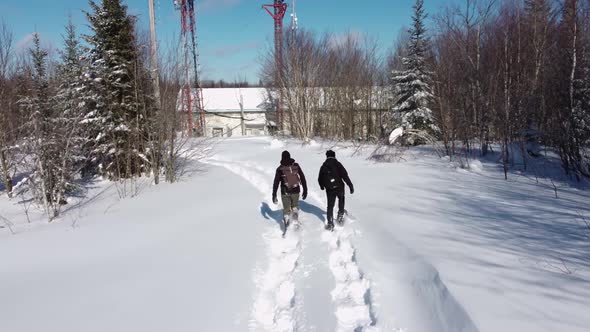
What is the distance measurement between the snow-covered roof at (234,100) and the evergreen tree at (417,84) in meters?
16.2

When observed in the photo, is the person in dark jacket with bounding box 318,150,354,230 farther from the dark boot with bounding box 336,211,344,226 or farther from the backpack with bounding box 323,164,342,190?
the dark boot with bounding box 336,211,344,226

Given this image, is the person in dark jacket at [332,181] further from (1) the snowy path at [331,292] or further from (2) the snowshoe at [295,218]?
(2) the snowshoe at [295,218]

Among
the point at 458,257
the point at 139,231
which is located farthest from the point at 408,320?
the point at 139,231

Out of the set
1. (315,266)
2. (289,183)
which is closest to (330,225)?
(289,183)

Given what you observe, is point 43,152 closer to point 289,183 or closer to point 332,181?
point 289,183

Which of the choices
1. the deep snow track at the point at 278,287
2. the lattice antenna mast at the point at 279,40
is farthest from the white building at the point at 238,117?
the deep snow track at the point at 278,287

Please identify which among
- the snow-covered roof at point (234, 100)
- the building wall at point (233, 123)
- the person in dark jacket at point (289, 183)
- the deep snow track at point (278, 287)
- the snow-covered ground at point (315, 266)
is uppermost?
the snow-covered roof at point (234, 100)

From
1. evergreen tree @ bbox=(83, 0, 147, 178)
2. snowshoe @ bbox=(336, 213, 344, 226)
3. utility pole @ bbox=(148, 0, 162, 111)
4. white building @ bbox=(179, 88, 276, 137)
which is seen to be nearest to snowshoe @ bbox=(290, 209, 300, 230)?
snowshoe @ bbox=(336, 213, 344, 226)

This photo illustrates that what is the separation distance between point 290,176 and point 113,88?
11117 millimetres

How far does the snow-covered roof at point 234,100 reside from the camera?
38375mm

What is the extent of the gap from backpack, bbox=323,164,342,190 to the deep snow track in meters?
1.17

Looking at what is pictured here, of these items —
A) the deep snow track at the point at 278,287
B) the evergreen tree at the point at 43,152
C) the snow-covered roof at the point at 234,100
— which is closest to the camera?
the deep snow track at the point at 278,287

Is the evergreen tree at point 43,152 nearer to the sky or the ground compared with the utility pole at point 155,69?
nearer to the ground

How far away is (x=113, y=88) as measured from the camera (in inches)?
566
